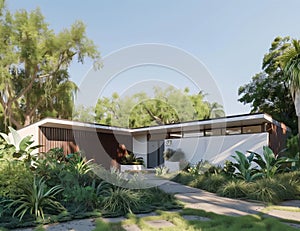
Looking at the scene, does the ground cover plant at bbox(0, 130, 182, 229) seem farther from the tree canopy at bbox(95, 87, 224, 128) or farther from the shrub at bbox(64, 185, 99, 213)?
the tree canopy at bbox(95, 87, 224, 128)

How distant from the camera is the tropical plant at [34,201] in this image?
5.04m

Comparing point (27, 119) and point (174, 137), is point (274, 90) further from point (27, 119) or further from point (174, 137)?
point (27, 119)

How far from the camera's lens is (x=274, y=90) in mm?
21344

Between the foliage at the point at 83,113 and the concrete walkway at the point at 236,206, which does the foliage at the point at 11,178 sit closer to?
the concrete walkway at the point at 236,206

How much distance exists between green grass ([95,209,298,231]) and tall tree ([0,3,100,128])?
14.8 m

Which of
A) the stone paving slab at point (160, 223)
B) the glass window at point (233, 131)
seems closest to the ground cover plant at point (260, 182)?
the glass window at point (233, 131)

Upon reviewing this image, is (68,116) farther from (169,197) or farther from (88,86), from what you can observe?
(169,197)

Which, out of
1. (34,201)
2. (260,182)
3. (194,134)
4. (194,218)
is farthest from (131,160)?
(194,218)

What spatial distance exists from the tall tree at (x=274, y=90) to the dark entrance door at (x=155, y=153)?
10.1m

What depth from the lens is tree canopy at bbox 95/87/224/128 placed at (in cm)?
2189

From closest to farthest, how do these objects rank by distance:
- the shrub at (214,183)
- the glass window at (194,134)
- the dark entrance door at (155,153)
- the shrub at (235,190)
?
the shrub at (235,190), the shrub at (214,183), the glass window at (194,134), the dark entrance door at (155,153)

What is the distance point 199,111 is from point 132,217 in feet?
66.8

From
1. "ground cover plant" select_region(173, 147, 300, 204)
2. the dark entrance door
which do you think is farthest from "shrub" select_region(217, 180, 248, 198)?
the dark entrance door

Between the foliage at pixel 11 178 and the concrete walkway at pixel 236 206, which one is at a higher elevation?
the foliage at pixel 11 178
